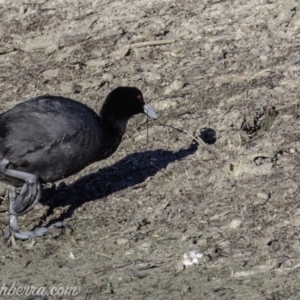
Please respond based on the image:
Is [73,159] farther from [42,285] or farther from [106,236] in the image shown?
[42,285]

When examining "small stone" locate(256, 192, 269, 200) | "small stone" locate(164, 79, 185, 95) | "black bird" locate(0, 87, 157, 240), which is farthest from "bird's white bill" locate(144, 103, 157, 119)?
"small stone" locate(256, 192, 269, 200)

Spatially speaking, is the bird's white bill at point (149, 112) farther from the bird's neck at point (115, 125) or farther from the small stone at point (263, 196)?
the small stone at point (263, 196)

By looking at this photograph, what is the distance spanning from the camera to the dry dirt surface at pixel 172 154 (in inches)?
252

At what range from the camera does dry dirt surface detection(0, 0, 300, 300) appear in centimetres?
639

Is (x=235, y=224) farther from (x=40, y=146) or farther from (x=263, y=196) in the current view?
(x=40, y=146)

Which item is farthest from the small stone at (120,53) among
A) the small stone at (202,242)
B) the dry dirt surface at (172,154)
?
the small stone at (202,242)

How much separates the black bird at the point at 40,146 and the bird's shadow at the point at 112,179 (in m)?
0.43

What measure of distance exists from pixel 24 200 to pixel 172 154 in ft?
5.13

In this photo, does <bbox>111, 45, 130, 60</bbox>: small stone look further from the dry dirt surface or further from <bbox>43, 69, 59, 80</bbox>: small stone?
<bbox>43, 69, 59, 80</bbox>: small stone

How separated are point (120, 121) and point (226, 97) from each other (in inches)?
53.2

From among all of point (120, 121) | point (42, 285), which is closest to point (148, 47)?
point (120, 121)

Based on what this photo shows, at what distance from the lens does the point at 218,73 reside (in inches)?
370

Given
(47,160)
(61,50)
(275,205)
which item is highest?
(47,160)

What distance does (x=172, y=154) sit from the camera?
831 centimetres
